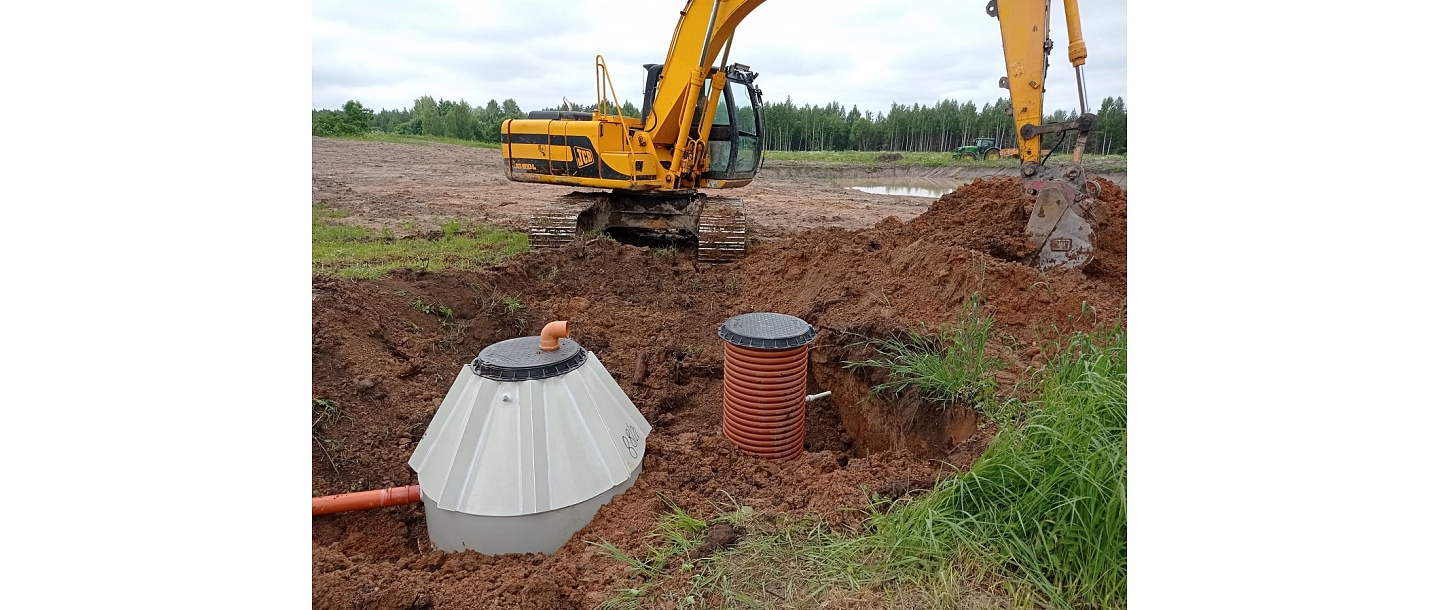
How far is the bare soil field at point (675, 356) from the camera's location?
2.77m

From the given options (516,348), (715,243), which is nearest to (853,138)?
(715,243)

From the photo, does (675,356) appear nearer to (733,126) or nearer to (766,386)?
(766,386)

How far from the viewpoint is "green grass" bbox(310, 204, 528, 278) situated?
7.79 metres

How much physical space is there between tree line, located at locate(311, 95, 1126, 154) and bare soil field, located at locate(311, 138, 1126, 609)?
3542 centimetres

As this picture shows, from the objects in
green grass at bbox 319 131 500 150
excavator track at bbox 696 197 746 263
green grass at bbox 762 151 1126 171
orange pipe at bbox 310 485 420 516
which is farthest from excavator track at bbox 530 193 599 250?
green grass at bbox 319 131 500 150

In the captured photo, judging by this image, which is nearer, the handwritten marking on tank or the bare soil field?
the bare soil field

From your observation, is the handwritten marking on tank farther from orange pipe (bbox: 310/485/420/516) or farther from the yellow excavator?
the yellow excavator

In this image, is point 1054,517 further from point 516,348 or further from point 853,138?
point 853,138

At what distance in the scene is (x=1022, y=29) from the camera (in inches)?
258

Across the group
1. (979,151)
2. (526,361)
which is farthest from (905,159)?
(526,361)

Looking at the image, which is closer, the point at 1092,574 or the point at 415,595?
the point at 1092,574

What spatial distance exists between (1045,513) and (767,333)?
164 cm

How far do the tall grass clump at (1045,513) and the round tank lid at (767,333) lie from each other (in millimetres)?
1123

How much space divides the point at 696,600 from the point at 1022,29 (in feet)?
21.1
